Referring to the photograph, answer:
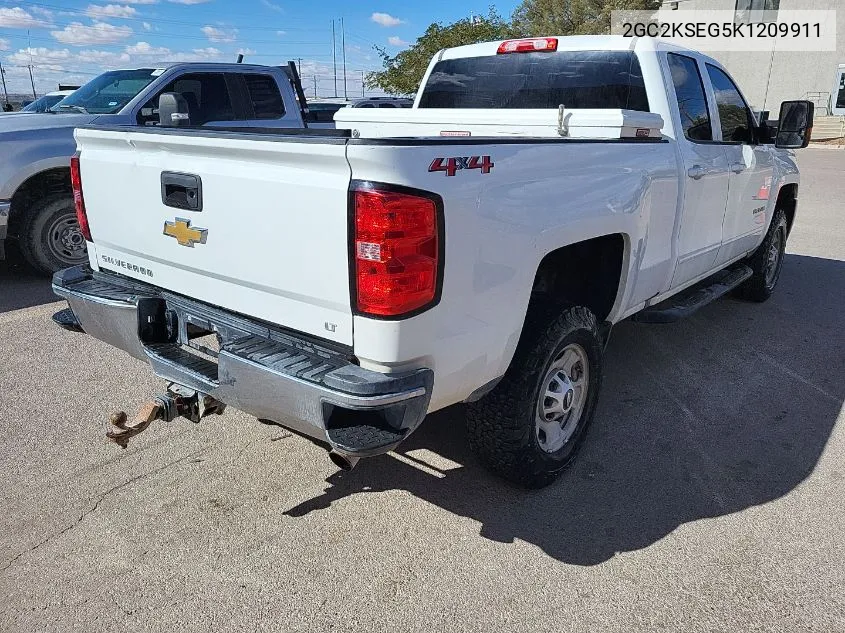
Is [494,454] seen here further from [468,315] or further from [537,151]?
[537,151]

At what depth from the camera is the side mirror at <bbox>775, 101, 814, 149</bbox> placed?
4.88m

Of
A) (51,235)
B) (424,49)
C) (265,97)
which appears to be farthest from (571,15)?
(51,235)

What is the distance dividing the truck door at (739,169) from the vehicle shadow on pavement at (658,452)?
2.78 ft

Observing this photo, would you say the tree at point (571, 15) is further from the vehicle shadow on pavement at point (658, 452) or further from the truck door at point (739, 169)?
Result: the vehicle shadow on pavement at point (658, 452)

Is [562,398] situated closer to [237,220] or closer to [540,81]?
[237,220]

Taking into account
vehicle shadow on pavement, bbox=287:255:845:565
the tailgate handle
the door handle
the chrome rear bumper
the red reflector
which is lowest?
vehicle shadow on pavement, bbox=287:255:845:565

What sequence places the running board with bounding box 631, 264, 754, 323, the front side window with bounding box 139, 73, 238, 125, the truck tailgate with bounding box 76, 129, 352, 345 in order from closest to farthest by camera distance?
the truck tailgate with bounding box 76, 129, 352, 345 → the running board with bounding box 631, 264, 754, 323 → the front side window with bounding box 139, 73, 238, 125

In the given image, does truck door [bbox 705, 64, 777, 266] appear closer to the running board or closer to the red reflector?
the running board

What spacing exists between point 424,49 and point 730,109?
1329 inches

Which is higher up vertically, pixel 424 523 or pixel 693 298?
pixel 693 298

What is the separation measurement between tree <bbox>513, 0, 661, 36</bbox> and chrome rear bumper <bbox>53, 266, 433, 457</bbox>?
42755mm

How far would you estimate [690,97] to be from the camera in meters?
4.37

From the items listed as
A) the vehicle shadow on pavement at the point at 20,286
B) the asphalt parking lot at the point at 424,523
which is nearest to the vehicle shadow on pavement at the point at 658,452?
the asphalt parking lot at the point at 424,523

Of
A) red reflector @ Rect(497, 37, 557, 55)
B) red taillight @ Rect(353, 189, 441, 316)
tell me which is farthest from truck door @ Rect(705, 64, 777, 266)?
red taillight @ Rect(353, 189, 441, 316)
